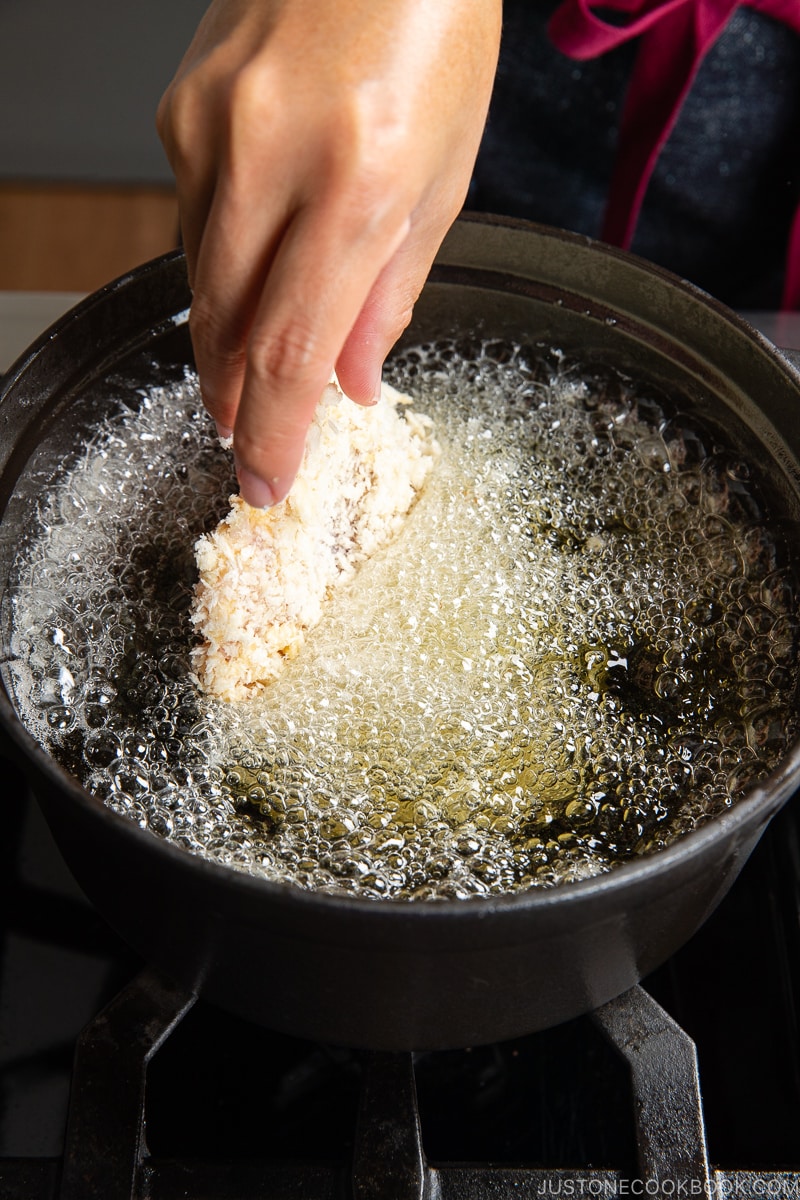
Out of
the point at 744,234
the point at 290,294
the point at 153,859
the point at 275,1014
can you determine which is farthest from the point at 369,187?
the point at 744,234

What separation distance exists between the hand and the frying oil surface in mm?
172

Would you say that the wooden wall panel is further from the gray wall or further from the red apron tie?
the red apron tie

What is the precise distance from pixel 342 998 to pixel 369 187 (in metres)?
0.39

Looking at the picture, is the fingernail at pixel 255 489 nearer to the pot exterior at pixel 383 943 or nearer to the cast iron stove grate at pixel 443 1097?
the pot exterior at pixel 383 943

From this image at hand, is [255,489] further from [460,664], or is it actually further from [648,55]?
[648,55]

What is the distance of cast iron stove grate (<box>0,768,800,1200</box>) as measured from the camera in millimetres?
578

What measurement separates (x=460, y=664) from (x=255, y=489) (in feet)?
0.55

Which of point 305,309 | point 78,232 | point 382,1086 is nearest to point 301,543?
point 305,309

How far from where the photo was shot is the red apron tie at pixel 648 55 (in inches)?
31.6

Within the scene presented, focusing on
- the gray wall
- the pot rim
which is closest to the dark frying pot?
the pot rim

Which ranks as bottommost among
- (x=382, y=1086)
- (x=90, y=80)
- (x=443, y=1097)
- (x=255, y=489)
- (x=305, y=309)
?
(x=443, y=1097)

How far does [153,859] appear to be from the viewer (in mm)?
453

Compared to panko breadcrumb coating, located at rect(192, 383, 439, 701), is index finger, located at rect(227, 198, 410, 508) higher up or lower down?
higher up

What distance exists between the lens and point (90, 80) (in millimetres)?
1762
